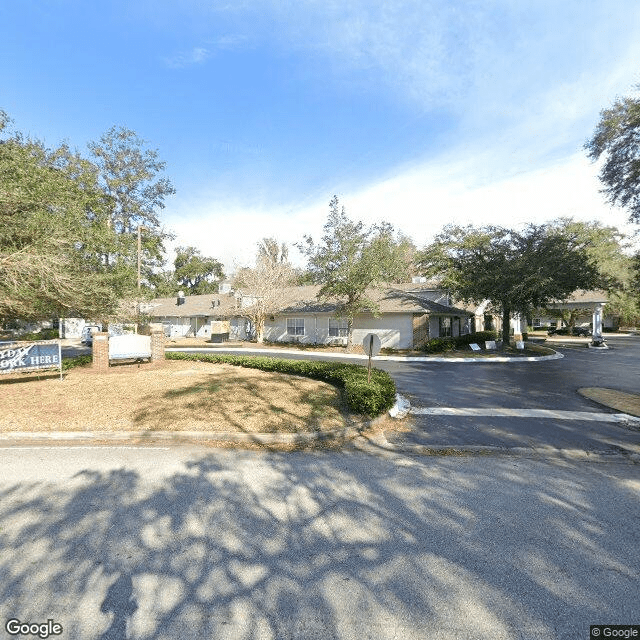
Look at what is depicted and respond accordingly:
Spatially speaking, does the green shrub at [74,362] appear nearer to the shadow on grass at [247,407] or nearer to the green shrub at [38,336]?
the shadow on grass at [247,407]

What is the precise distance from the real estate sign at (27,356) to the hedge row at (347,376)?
7.38 meters

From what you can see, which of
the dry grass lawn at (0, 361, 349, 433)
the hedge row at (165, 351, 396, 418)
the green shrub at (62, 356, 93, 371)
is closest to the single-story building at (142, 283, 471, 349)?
the green shrub at (62, 356, 93, 371)

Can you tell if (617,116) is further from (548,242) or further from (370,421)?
(370,421)

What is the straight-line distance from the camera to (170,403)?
965cm

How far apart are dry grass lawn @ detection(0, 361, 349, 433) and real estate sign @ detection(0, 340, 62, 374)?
0.66 m

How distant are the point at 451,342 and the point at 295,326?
13.3 m

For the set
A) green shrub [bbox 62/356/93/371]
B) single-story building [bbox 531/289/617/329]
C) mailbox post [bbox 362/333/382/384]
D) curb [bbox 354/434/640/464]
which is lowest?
curb [bbox 354/434/640/464]

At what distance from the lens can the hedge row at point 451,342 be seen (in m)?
24.9

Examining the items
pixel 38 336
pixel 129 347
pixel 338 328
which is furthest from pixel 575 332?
pixel 38 336

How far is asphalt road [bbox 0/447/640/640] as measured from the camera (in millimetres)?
2891

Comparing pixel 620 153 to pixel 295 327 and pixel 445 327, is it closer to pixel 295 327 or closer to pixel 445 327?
pixel 445 327

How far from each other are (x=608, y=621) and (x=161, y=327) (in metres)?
17.8

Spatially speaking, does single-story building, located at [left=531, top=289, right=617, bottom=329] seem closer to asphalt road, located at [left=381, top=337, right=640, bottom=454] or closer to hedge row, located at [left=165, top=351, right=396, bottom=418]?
asphalt road, located at [left=381, top=337, right=640, bottom=454]

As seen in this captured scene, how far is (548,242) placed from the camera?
2408 centimetres
